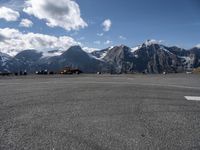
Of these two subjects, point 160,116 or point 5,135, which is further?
point 160,116

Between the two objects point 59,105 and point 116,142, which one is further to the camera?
point 59,105

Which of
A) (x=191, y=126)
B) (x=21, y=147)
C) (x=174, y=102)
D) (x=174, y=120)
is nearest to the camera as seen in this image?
(x=21, y=147)

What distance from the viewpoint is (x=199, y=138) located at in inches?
231

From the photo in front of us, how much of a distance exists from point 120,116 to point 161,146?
2.39m

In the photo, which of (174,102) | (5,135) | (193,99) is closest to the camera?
(5,135)

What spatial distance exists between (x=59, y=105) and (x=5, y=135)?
3.30 m

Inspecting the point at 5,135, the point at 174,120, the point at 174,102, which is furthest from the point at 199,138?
the point at 174,102

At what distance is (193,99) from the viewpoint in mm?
10820

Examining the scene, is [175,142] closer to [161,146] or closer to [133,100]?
[161,146]

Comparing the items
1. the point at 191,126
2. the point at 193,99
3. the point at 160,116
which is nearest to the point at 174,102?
the point at 193,99

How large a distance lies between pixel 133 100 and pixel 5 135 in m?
5.14

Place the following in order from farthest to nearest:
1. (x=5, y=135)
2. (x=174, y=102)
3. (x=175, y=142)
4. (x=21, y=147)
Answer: (x=174, y=102) → (x=5, y=135) → (x=175, y=142) → (x=21, y=147)

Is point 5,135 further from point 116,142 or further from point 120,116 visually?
point 120,116

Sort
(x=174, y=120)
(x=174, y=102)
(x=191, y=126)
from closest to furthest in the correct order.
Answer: (x=191, y=126) → (x=174, y=120) → (x=174, y=102)
